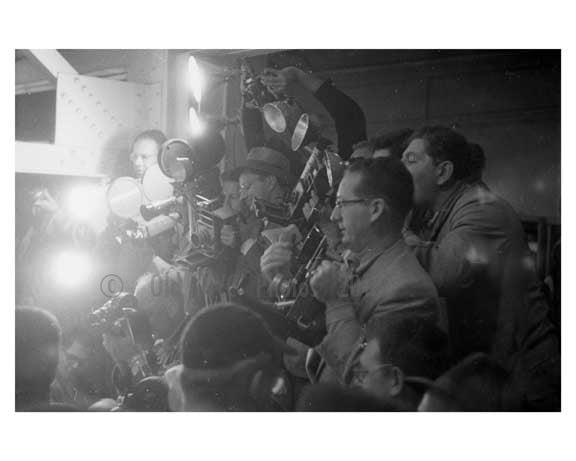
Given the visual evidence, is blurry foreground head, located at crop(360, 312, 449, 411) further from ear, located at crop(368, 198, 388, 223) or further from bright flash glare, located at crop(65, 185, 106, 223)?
bright flash glare, located at crop(65, 185, 106, 223)

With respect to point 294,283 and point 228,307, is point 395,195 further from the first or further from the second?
point 228,307

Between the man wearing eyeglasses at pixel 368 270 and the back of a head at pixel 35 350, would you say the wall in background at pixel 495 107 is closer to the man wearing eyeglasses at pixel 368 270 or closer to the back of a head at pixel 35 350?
the man wearing eyeglasses at pixel 368 270

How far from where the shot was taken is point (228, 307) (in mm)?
2654

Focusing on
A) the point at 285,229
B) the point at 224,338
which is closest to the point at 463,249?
the point at 285,229

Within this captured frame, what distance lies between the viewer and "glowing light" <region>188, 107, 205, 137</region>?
275 centimetres

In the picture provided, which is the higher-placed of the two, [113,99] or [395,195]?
[113,99]

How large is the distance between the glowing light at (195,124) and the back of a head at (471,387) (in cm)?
138

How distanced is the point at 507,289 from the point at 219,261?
3.72 ft

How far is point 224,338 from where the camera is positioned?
2.60m

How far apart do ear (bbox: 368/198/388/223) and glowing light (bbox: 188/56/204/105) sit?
2.82ft

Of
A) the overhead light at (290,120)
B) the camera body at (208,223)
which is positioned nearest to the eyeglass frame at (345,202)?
the overhead light at (290,120)

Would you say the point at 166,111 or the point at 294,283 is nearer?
the point at 294,283
